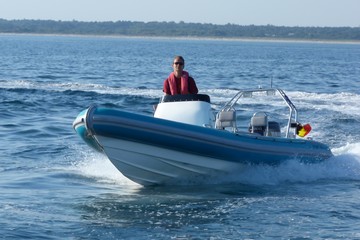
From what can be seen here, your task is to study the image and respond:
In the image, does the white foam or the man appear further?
the white foam

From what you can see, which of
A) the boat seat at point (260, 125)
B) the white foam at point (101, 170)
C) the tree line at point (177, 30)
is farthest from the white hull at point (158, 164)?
the tree line at point (177, 30)

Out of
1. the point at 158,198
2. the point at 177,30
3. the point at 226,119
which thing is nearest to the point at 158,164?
the point at 158,198

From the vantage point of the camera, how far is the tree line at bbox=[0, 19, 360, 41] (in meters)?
175

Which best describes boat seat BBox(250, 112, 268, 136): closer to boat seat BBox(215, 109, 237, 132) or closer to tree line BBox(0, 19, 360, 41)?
boat seat BBox(215, 109, 237, 132)

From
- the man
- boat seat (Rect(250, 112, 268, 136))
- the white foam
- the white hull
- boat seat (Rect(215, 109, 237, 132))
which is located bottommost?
the white foam

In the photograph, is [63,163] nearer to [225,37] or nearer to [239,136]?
[239,136]

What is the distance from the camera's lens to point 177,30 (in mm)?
175375

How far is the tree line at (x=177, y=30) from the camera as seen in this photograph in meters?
175

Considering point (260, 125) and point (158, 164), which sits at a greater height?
point (260, 125)

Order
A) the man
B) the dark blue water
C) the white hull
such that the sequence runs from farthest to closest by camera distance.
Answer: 1. the man
2. the white hull
3. the dark blue water

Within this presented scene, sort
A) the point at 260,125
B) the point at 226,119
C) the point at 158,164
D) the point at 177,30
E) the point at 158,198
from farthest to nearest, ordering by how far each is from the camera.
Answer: the point at 177,30
the point at 260,125
the point at 226,119
the point at 158,164
the point at 158,198

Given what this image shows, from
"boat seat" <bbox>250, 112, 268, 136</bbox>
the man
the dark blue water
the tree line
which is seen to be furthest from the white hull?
the tree line

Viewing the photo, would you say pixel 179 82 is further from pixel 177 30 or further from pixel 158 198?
pixel 177 30

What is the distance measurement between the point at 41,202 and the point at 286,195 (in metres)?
2.96
